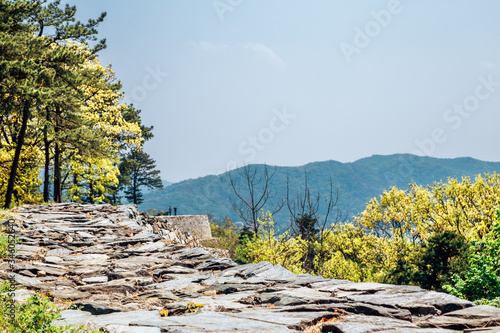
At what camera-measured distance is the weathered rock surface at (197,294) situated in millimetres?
4207

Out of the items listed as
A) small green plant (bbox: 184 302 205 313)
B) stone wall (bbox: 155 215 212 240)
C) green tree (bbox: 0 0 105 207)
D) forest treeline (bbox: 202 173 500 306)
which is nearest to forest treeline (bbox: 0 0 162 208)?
green tree (bbox: 0 0 105 207)

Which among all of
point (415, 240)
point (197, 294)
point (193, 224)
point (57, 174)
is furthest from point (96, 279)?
point (193, 224)

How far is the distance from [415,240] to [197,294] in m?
21.4

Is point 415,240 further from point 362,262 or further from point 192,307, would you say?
point 192,307

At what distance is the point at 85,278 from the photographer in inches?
297

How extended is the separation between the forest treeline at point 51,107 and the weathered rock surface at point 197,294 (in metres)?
8.84

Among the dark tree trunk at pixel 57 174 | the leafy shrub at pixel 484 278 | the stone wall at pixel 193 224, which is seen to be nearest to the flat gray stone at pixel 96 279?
the leafy shrub at pixel 484 278

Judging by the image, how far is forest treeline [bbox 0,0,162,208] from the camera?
1734cm

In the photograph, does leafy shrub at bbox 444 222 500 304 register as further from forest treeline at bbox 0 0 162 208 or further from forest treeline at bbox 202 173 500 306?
forest treeline at bbox 0 0 162 208

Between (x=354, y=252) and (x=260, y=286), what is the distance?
26655 mm

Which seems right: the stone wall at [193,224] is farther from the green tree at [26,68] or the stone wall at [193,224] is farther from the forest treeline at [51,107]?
the green tree at [26,68]

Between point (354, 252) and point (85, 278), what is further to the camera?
point (354, 252)

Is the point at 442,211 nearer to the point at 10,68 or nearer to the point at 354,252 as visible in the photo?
the point at 354,252

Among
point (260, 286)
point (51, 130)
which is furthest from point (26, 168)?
point (260, 286)
